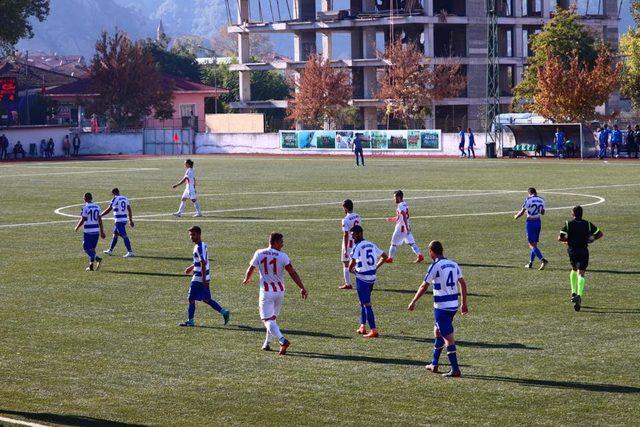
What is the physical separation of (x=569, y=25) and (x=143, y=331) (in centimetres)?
9140

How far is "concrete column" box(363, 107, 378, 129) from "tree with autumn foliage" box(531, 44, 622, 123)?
3314cm

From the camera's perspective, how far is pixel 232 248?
35.5 meters

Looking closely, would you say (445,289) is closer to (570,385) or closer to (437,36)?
(570,385)

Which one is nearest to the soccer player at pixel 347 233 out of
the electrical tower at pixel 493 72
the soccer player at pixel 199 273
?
the soccer player at pixel 199 273

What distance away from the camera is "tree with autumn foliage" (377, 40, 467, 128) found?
118250 millimetres

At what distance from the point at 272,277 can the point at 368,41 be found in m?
112

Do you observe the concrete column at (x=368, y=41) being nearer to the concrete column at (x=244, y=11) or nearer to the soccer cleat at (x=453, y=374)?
the concrete column at (x=244, y=11)

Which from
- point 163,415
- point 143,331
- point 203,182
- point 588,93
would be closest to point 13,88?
point 203,182

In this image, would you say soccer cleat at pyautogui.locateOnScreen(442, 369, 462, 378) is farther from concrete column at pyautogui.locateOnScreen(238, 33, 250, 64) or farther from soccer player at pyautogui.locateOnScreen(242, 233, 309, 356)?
concrete column at pyautogui.locateOnScreen(238, 33, 250, 64)

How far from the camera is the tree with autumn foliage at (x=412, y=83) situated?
388 ft

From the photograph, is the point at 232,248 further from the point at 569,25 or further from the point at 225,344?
the point at 569,25

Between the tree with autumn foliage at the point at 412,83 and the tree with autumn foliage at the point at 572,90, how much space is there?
2097 cm

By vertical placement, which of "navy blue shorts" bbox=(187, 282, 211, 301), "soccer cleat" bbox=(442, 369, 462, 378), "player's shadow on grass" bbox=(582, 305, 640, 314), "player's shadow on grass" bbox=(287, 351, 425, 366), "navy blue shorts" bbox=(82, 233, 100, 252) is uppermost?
"navy blue shorts" bbox=(82, 233, 100, 252)

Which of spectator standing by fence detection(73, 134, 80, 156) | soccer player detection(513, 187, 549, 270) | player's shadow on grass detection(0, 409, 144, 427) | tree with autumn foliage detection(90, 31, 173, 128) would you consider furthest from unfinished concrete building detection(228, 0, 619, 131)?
player's shadow on grass detection(0, 409, 144, 427)
